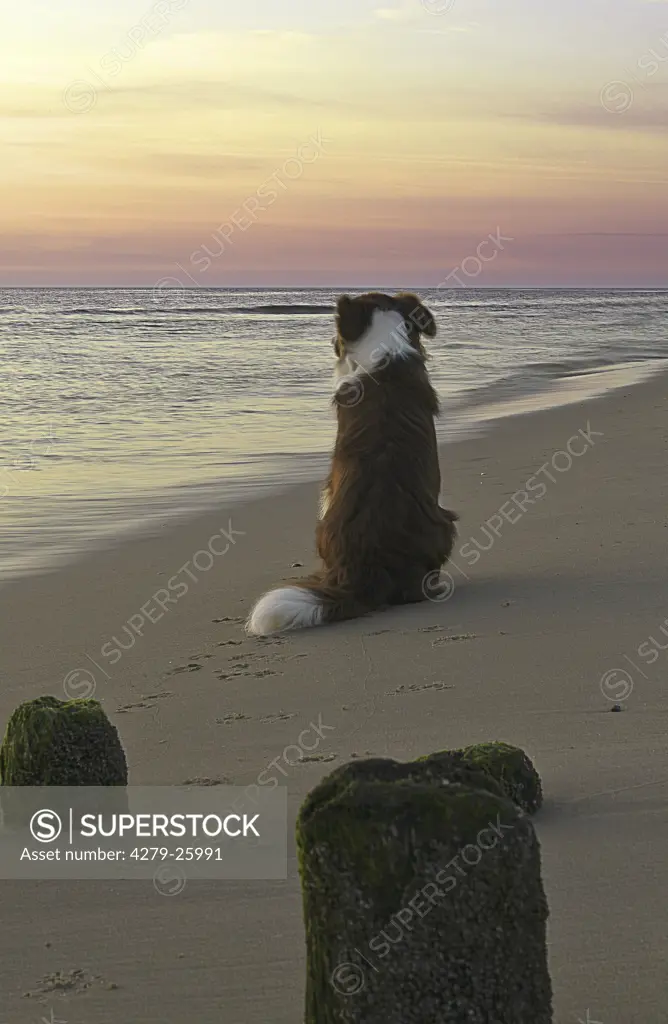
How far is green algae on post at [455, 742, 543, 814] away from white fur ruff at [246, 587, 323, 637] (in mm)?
2549

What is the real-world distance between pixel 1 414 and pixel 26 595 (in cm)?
995

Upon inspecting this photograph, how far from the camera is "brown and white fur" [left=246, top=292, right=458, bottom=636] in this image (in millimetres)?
6234

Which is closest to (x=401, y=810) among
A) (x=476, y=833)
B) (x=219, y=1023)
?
(x=476, y=833)

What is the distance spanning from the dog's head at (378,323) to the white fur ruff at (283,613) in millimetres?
1457

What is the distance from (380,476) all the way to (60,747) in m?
3.21

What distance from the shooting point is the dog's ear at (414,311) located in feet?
21.4

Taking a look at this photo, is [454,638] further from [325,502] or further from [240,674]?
[325,502]

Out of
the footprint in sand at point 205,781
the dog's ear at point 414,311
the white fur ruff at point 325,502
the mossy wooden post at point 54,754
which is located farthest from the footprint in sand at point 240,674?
the dog's ear at point 414,311

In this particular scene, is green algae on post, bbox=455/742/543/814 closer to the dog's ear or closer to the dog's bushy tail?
the dog's bushy tail

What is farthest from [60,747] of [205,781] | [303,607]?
[303,607]

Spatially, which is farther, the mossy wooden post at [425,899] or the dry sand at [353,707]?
the dry sand at [353,707]

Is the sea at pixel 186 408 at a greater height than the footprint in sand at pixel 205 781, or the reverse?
the sea at pixel 186 408

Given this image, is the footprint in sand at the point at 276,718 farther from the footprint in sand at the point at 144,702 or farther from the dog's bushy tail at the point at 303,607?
the dog's bushy tail at the point at 303,607

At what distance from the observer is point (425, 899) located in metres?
1.87
